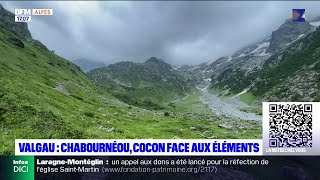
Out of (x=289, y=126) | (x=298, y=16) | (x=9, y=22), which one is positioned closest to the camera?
(x=289, y=126)

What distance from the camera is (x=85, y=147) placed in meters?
29.0

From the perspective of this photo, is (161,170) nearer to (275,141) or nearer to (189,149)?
(189,149)

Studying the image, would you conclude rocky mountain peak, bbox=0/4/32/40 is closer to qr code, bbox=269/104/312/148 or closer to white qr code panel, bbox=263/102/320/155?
white qr code panel, bbox=263/102/320/155

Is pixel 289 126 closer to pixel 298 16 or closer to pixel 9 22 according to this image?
pixel 298 16

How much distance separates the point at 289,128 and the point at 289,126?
202 mm

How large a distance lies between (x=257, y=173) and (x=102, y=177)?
56.1 ft

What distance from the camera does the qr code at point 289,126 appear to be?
33844mm

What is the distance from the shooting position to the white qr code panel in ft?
111

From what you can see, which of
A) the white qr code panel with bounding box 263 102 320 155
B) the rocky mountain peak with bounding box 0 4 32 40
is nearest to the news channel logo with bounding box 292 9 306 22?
the white qr code panel with bounding box 263 102 320 155

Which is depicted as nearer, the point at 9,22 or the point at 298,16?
the point at 298,16

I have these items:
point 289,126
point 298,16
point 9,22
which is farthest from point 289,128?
point 9,22

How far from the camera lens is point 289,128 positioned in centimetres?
3422

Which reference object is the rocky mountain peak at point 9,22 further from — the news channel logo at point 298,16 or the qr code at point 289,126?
the qr code at point 289,126

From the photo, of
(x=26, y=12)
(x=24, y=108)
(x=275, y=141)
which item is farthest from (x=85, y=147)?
(x=26, y=12)
